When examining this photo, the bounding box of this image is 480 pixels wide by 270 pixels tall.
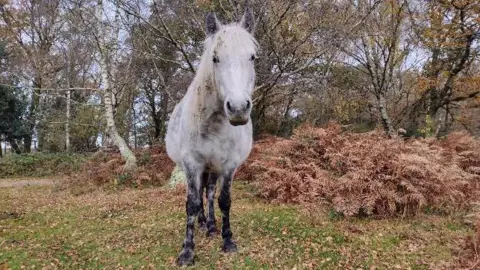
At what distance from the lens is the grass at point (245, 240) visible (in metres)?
4.71

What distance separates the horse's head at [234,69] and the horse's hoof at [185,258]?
2128 millimetres

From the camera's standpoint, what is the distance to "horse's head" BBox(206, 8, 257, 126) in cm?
327

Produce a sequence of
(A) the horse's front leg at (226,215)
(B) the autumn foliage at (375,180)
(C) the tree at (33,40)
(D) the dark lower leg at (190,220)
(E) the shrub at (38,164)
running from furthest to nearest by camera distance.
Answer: (C) the tree at (33,40), (E) the shrub at (38,164), (B) the autumn foliage at (375,180), (A) the horse's front leg at (226,215), (D) the dark lower leg at (190,220)

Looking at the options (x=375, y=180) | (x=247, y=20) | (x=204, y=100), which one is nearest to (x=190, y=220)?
(x=204, y=100)

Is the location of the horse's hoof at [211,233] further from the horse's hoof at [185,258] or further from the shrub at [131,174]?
the shrub at [131,174]

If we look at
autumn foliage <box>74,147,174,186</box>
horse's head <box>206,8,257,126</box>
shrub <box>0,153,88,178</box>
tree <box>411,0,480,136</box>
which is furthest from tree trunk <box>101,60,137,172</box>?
tree <box>411,0,480,136</box>

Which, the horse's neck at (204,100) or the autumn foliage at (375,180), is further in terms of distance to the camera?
the autumn foliage at (375,180)

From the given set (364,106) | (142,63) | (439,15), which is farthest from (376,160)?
(142,63)

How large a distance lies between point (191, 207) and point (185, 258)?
0.65 metres

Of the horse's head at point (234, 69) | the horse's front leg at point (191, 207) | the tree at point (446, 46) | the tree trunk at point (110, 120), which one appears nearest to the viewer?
the horse's head at point (234, 69)

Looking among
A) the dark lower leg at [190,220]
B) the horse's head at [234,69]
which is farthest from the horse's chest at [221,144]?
the horse's head at [234,69]

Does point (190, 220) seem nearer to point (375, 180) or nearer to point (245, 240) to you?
point (245, 240)

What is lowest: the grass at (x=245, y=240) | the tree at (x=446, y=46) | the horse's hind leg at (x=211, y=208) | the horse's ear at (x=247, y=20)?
the grass at (x=245, y=240)

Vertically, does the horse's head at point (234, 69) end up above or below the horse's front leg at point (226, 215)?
above
